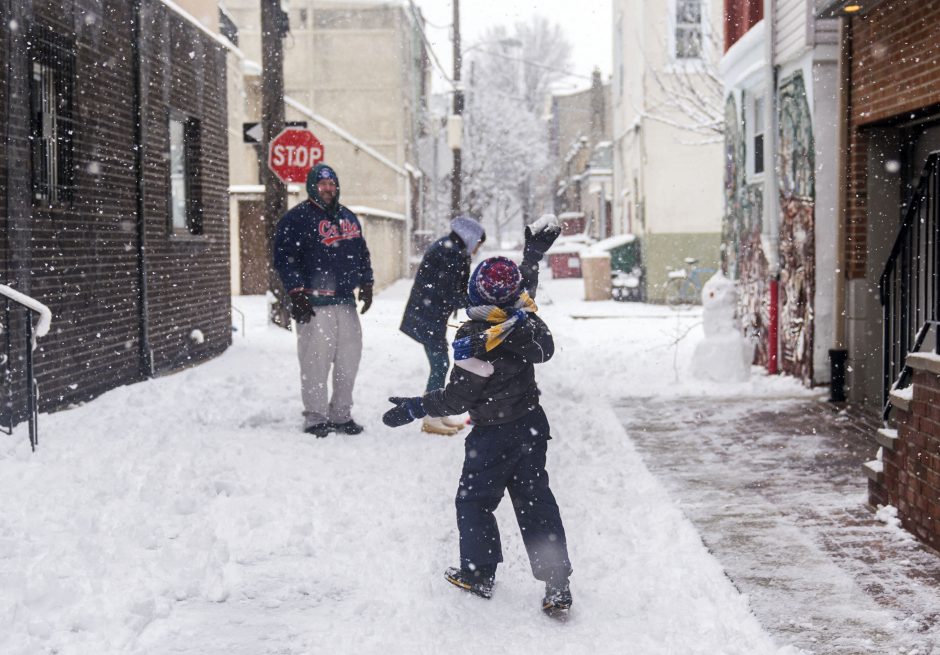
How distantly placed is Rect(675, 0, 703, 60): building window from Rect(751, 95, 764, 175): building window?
9.81m

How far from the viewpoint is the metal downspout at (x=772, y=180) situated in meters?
11.3

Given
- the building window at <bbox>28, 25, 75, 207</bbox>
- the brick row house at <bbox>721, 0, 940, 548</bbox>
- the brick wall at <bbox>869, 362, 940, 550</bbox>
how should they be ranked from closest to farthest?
1. the brick wall at <bbox>869, 362, 940, 550</bbox>
2. the brick row house at <bbox>721, 0, 940, 548</bbox>
3. the building window at <bbox>28, 25, 75, 207</bbox>

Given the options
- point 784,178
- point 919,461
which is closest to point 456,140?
point 784,178

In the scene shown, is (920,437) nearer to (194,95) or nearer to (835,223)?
(835,223)

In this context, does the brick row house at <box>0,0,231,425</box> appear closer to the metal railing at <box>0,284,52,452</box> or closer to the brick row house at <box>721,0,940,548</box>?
the metal railing at <box>0,284,52,452</box>

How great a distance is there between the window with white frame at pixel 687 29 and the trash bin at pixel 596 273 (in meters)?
4.48

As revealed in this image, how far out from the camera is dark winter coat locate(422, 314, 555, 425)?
4.54m

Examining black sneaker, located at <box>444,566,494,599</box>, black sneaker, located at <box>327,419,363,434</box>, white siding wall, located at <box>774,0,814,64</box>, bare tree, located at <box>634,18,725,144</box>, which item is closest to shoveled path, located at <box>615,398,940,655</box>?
black sneaker, located at <box>444,566,494,599</box>

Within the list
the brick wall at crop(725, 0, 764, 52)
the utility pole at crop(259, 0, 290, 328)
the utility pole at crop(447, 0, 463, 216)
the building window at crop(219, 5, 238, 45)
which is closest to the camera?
the brick wall at crop(725, 0, 764, 52)

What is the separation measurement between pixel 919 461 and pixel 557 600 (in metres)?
2.12

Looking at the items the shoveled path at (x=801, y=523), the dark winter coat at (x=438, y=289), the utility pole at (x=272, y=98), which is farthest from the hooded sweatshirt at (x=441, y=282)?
the utility pole at (x=272, y=98)

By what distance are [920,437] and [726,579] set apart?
1.36m

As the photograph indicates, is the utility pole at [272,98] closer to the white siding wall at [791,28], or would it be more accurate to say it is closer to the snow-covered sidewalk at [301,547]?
the snow-covered sidewalk at [301,547]

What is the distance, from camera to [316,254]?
26.9 feet
